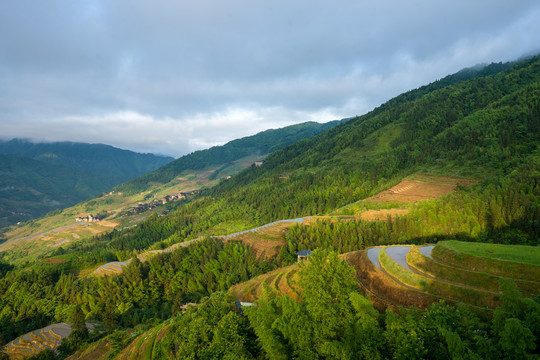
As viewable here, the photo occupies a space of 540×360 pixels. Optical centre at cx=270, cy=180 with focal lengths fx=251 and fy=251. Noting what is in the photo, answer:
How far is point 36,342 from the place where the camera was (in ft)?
161

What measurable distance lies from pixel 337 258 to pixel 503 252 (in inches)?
739

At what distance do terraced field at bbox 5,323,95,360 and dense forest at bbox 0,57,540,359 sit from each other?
412 centimetres

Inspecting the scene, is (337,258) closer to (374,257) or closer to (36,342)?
(374,257)

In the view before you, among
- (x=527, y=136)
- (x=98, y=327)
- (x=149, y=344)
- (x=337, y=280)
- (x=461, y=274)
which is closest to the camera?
(x=337, y=280)

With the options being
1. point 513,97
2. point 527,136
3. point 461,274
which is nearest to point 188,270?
point 461,274

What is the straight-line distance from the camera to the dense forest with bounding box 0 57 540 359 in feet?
57.2

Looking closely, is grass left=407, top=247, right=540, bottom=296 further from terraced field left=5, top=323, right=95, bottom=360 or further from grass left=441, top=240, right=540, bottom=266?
terraced field left=5, top=323, right=95, bottom=360

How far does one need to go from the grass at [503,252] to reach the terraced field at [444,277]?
0.14 metres

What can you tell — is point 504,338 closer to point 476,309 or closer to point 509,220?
point 476,309

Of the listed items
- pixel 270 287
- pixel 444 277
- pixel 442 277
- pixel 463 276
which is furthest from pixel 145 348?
pixel 463 276

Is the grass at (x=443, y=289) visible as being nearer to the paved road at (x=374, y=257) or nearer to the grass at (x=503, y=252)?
the paved road at (x=374, y=257)

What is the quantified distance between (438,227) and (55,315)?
91.1 meters

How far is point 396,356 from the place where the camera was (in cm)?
1528

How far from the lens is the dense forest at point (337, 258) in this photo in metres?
17.4
